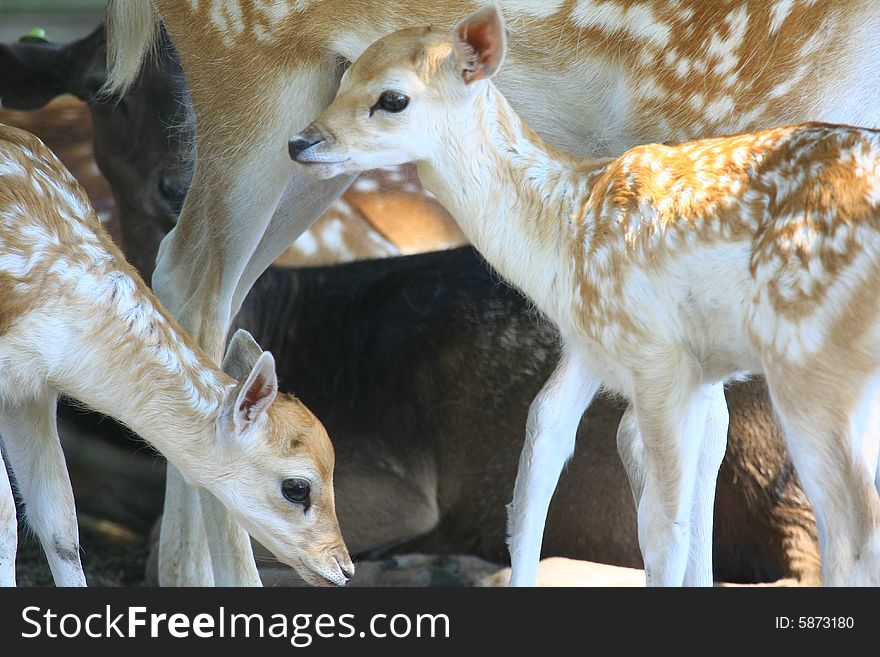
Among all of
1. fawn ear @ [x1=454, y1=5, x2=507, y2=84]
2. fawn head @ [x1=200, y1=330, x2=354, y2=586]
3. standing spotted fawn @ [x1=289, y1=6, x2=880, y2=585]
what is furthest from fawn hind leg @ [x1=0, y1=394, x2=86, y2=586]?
fawn ear @ [x1=454, y1=5, x2=507, y2=84]

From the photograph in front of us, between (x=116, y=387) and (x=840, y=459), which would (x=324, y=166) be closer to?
(x=116, y=387)

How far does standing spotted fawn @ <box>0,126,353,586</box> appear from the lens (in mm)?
3104

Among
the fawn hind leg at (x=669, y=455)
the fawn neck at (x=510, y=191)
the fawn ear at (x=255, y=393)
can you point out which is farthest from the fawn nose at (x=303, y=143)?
the fawn hind leg at (x=669, y=455)

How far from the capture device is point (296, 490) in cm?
327

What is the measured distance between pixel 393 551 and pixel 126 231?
1.35m

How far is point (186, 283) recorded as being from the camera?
12.8 ft

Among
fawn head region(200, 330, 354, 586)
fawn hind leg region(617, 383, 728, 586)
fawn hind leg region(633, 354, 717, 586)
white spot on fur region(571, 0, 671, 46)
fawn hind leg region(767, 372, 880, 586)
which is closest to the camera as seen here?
fawn hind leg region(767, 372, 880, 586)

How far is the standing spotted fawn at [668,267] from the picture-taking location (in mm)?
2615

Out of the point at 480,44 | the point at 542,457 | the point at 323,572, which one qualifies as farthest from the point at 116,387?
the point at 480,44

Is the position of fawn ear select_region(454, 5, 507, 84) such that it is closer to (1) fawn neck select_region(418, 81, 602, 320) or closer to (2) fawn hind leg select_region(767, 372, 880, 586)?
(1) fawn neck select_region(418, 81, 602, 320)

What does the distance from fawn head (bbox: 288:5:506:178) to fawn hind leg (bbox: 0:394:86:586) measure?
0.90 meters

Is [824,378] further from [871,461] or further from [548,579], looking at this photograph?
[548,579]
